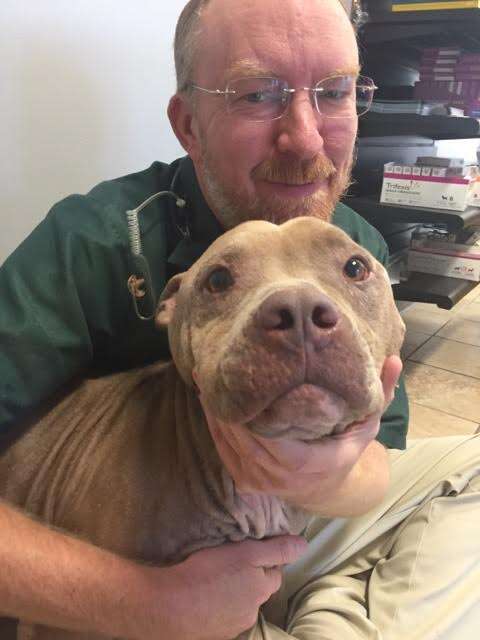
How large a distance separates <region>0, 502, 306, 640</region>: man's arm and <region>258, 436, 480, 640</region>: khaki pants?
21cm

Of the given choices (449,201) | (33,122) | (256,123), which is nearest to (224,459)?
(256,123)

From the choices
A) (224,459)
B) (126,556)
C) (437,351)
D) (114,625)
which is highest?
(224,459)

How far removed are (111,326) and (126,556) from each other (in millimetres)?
539

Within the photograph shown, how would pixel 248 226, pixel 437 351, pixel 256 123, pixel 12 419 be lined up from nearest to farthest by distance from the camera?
pixel 248 226
pixel 12 419
pixel 256 123
pixel 437 351

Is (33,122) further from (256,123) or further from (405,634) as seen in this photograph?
(405,634)

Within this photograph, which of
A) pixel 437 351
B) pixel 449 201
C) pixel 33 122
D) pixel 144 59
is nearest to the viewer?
pixel 33 122

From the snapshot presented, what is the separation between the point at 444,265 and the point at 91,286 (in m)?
2.59

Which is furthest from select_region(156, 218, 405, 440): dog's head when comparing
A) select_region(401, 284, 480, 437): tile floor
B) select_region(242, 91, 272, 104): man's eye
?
select_region(401, 284, 480, 437): tile floor

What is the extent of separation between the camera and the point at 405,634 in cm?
119

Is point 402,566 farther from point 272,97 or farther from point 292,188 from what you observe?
point 272,97

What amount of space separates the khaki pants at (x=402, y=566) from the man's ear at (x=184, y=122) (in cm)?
105

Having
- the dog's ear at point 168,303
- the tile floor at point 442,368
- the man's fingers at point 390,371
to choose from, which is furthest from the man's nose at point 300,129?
the tile floor at point 442,368

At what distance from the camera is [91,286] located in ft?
4.30

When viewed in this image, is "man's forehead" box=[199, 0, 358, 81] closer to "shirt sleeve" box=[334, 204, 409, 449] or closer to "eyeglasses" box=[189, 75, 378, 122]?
"eyeglasses" box=[189, 75, 378, 122]
